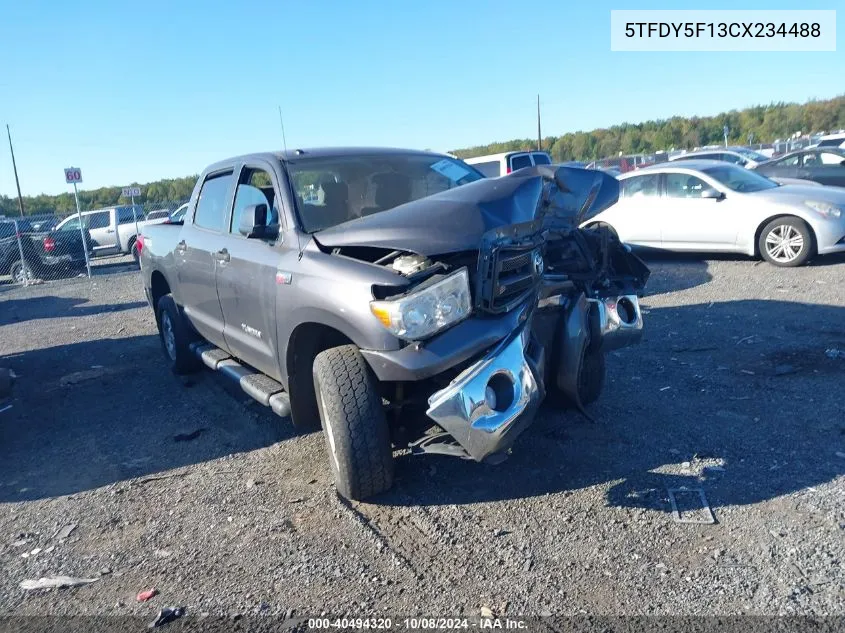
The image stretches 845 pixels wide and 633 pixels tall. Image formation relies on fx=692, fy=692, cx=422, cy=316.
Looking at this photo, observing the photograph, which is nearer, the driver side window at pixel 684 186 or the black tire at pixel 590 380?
the black tire at pixel 590 380

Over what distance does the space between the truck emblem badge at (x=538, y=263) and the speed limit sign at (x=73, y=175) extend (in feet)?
53.2

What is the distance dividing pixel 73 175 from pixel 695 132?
46904 mm

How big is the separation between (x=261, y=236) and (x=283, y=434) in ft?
4.96

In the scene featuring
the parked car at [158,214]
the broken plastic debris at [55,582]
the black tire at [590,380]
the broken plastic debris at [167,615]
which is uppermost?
the parked car at [158,214]

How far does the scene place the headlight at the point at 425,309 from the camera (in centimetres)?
327

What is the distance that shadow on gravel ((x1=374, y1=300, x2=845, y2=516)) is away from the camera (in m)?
3.81

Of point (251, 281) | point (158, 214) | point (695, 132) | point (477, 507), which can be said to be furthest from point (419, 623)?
point (695, 132)

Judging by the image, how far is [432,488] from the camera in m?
4.00

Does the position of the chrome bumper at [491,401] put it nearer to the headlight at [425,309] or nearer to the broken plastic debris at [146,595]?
the headlight at [425,309]

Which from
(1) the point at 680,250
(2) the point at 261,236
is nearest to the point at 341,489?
(2) the point at 261,236

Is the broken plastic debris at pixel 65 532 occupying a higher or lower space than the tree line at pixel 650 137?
lower

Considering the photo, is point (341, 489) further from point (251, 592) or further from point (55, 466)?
point (55, 466)

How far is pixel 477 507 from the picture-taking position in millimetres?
3736

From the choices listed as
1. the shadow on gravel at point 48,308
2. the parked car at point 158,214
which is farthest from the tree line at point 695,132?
the shadow on gravel at point 48,308
